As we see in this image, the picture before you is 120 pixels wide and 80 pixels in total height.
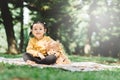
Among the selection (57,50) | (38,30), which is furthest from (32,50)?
(57,50)

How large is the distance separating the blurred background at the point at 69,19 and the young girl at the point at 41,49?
1734 cm

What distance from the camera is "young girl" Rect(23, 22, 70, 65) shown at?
460 inches

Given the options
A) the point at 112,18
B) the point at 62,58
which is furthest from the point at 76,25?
the point at 62,58

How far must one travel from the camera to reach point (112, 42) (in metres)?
55.0

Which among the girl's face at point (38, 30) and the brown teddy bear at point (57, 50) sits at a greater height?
the girl's face at point (38, 30)

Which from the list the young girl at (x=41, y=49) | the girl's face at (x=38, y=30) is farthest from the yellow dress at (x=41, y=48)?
the girl's face at (x=38, y=30)

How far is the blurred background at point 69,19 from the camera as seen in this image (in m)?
31.4

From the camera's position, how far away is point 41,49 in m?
11.9

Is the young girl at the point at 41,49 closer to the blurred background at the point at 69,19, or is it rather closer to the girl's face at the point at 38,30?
the girl's face at the point at 38,30

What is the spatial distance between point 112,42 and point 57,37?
13.8m

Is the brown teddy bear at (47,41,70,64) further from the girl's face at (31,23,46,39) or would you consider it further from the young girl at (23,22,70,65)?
the girl's face at (31,23,46,39)

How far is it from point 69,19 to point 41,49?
2944 centimetres

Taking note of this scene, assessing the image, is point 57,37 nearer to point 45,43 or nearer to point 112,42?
A: point 112,42

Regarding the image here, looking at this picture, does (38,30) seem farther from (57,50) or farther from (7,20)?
(7,20)
